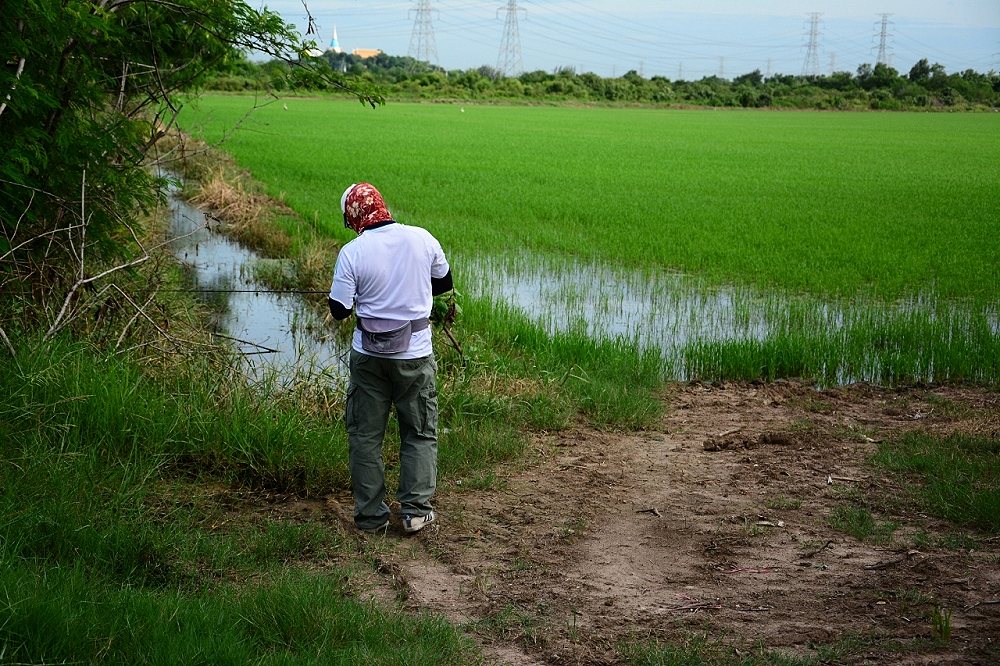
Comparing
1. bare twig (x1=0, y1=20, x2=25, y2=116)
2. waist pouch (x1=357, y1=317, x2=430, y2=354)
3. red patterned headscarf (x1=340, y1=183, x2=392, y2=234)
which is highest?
bare twig (x1=0, y1=20, x2=25, y2=116)

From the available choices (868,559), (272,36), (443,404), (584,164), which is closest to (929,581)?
(868,559)

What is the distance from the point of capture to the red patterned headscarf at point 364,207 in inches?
190

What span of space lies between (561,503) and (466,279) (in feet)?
21.2

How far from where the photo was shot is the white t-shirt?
15.7 ft

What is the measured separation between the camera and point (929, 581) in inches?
167

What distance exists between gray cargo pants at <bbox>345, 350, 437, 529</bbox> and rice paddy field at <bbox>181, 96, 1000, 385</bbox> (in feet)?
9.99

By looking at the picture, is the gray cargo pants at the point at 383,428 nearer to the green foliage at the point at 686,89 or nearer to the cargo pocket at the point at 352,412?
the cargo pocket at the point at 352,412

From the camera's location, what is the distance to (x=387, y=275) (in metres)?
4.80

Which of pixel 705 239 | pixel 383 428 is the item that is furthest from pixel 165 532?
pixel 705 239

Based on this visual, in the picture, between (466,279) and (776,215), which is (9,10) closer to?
(466,279)

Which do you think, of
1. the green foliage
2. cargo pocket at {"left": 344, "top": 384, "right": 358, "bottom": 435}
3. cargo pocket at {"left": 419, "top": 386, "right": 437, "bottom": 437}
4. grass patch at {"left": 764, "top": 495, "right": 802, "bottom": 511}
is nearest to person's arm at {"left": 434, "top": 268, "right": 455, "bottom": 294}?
cargo pocket at {"left": 419, "top": 386, "right": 437, "bottom": 437}

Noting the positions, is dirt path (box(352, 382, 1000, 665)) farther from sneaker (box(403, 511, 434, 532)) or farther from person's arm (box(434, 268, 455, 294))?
person's arm (box(434, 268, 455, 294))

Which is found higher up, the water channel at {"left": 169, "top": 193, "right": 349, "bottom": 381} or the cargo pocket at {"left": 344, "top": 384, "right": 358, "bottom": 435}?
the cargo pocket at {"left": 344, "top": 384, "right": 358, "bottom": 435}

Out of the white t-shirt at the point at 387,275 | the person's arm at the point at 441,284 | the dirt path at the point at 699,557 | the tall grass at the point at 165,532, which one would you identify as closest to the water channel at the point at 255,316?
the tall grass at the point at 165,532
